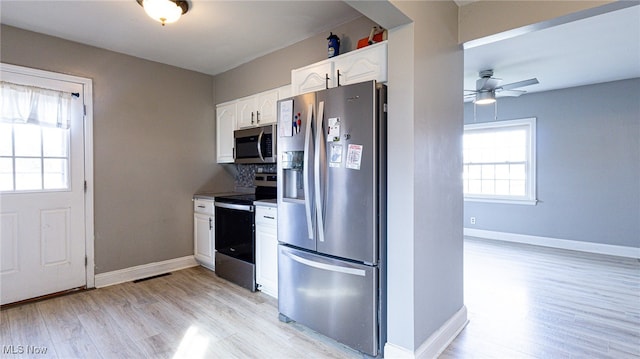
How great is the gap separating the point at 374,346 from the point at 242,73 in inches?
129

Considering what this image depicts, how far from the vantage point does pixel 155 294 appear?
10.1 feet

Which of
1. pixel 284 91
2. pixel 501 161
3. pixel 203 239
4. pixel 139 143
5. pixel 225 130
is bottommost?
pixel 203 239

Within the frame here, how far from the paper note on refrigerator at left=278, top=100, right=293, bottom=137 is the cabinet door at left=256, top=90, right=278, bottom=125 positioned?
86cm

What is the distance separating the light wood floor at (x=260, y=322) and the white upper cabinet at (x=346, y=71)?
1.92 m

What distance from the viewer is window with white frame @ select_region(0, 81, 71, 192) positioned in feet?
9.00

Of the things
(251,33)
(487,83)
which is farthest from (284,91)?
(487,83)

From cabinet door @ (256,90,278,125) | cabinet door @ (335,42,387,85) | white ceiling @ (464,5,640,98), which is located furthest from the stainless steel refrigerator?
white ceiling @ (464,5,640,98)

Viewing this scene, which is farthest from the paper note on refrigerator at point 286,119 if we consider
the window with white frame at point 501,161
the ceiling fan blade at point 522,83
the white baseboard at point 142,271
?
the window with white frame at point 501,161

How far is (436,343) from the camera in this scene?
2.08 m

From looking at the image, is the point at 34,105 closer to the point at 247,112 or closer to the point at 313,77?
the point at 247,112

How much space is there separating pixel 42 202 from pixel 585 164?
22.8ft

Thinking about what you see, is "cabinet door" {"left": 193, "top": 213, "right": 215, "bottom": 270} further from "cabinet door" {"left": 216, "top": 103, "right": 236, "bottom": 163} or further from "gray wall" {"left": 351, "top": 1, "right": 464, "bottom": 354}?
"gray wall" {"left": 351, "top": 1, "right": 464, "bottom": 354}

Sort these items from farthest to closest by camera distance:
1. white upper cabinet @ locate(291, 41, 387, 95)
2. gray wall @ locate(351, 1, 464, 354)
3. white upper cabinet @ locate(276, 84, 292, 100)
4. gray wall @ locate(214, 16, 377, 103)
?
1. white upper cabinet @ locate(276, 84, 292, 100)
2. gray wall @ locate(214, 16, 377, 103)
3. white upper cabinet @ locate(291, 41, 387, 95)
4. gray wall @ locate(351, 1, 464, 354)

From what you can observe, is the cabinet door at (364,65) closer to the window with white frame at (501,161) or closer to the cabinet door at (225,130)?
the cabinet door at (225,130)
